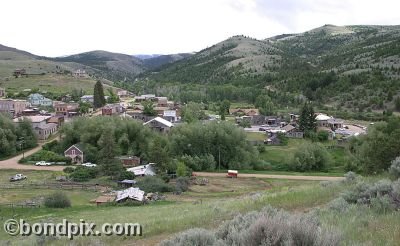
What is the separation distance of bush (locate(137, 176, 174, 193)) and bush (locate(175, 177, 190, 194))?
20.8 inches

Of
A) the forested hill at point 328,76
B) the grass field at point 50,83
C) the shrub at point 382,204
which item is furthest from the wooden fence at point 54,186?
the grass field at point 50,83

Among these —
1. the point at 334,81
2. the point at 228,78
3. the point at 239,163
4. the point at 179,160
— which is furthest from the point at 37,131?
the point at 228,78

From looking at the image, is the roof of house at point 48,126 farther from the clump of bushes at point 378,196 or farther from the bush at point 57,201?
the clump of bushes at point 378,196

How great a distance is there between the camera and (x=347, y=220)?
7.63 meters

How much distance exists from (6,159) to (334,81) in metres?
73.0

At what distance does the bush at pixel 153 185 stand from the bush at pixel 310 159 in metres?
15.9

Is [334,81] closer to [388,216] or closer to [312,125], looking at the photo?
[312,125]

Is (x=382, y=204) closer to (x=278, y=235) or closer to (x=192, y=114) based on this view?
(x=278, y=235)

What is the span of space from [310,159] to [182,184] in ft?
50.5

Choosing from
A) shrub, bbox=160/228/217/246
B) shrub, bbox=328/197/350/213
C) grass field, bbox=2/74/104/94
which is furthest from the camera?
grass field, bbox=2/74/104/94

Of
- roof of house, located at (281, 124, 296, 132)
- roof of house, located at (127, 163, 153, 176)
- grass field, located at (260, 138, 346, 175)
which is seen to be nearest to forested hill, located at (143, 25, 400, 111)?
roof of house, located at (281, 124, 296, 132)

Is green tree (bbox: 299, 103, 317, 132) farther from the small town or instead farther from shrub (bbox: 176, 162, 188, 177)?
shrub (bbox: 176, 162, 188, 177)

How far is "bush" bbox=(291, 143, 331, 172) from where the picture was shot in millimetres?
43125

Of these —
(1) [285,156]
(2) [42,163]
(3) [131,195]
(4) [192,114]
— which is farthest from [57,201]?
(4) [192,114]
